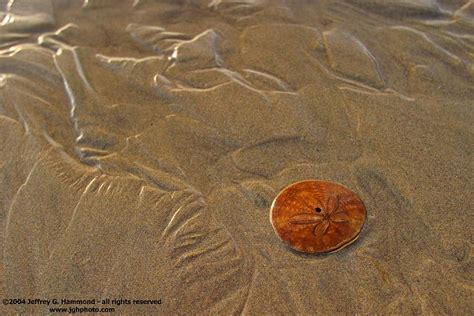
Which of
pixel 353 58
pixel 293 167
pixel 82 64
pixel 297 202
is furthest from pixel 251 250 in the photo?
pixel 82 64

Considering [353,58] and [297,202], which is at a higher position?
[353,58]

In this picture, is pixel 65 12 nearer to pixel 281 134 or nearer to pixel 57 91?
pixel 57 91

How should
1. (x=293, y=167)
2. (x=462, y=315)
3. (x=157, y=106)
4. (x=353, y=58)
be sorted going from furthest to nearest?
1. (x=353, y=58)
2. (x=157, y=106)
3. (x=293, y=167)
4. (x=462, y=315)

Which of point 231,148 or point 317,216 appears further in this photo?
point 231,148
